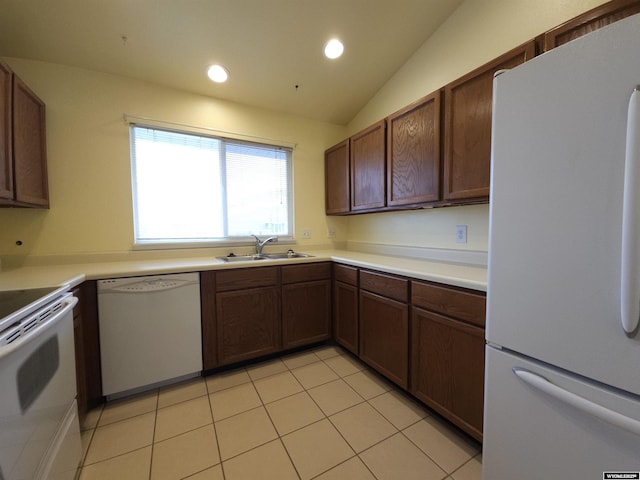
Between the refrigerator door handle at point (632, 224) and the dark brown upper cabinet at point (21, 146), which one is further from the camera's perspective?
the dark brown upper cabinet at point (21, 146)


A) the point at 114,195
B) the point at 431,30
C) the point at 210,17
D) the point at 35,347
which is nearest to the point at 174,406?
the point at 35,347

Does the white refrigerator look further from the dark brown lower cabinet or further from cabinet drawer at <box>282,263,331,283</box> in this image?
the dark brown lower cabinet

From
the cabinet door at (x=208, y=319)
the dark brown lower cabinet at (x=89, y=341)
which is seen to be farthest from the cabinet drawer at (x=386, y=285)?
the dark brown lower cabinet at (x=89, y=341)

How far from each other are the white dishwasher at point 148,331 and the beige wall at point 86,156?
61 centimetres

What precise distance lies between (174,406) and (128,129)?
6.87 ft

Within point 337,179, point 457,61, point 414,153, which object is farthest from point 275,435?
point 457,61

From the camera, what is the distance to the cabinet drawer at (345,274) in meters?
2.11

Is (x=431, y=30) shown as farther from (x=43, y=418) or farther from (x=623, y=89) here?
(x=43, y=418)

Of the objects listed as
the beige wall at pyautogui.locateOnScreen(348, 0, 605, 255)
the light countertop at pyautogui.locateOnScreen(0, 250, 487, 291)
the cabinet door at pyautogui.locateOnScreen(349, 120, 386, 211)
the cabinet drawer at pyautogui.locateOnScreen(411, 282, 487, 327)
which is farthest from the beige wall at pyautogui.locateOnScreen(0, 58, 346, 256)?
the cabinet drawer at pyautogui.locateOnScreen(411, 282, 487, 327)

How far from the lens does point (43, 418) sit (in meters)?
0.92

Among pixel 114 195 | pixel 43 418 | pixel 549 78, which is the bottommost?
pixel 43 418

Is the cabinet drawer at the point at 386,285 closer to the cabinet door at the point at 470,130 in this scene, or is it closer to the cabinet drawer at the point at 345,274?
the cabinet drawer at the point at 345,274

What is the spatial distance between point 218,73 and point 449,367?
266cm

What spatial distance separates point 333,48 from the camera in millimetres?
2047
